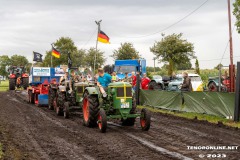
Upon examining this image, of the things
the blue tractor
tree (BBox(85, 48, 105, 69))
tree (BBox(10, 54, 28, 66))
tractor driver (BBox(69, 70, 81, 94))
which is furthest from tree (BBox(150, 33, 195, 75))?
tree (BBox(10, 54, 28, 66))

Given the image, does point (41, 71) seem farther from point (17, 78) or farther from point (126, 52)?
point (126, 52)

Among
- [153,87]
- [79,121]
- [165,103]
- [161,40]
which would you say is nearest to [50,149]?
[79,121]

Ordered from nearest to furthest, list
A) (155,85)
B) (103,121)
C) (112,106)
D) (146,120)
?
(103,121)
(146,120)
(112,106)
(155,85)

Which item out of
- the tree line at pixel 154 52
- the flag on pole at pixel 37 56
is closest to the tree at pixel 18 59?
the tree line at pixel 154 52

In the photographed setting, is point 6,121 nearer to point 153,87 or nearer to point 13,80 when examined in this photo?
point 153,87

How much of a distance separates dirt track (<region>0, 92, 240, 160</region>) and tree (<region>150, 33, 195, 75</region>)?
126ft

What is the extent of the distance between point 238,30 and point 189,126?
104ft

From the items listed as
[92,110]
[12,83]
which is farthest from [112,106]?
[12,83]

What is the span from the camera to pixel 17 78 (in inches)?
1383

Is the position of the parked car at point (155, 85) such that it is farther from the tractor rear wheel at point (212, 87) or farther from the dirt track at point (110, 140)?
the dirt track at point (110, 140)

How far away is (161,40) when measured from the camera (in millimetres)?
51500

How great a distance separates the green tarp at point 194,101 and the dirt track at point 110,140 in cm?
120

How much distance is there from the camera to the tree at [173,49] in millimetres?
49875

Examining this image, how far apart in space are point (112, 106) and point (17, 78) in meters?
26.5
